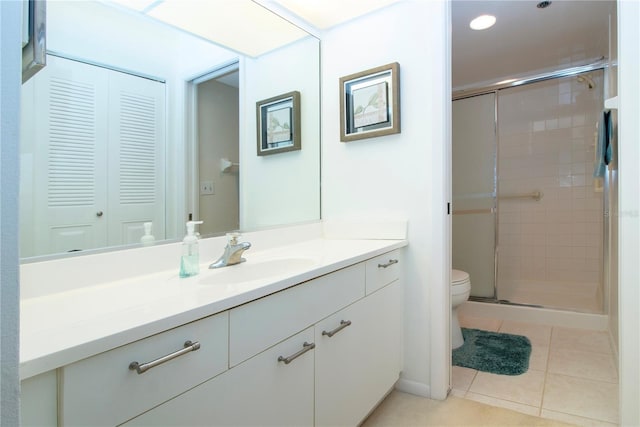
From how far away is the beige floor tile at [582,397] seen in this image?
59.0 inches

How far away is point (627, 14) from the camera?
125cm

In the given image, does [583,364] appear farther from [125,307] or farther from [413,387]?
[125,307]

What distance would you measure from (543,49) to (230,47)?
7.62ft

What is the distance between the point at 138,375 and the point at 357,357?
0.86 metres

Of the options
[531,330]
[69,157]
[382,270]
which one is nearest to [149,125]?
[69,157]

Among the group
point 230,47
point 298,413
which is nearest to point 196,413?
point 298,413

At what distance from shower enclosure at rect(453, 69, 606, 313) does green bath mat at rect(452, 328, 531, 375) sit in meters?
0.61

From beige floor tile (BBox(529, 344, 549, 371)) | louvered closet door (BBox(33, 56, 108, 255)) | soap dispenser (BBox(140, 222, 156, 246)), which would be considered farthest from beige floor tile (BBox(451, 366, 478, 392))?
louvered closet door (BBox(33, 56, 108, 255))

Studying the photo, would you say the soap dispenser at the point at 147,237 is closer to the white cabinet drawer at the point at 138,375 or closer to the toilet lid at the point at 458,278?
the white cabinet drawer at the point at 138,375

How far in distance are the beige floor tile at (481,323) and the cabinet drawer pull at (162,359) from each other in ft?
7.92

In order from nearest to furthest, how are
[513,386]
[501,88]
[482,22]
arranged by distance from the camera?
[513,386], [482,22], [501,88]

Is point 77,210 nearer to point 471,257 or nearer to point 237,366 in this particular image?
point 237,366

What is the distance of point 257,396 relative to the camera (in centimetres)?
85

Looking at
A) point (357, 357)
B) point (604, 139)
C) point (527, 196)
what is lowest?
point (357, 357)
